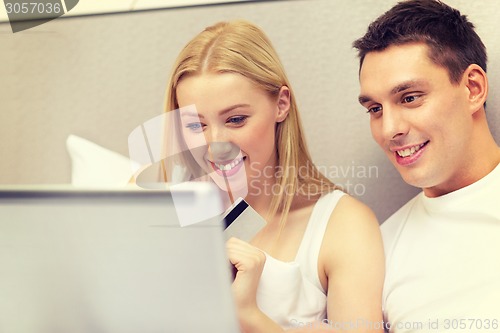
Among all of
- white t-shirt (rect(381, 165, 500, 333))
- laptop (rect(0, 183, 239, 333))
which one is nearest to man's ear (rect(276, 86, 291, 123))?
white t-shirt (rect(381, 165, 500, 333))

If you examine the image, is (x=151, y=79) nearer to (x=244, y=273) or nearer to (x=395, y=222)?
(x=244, y=273)

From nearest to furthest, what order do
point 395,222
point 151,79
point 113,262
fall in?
point 113,262 → point 395,222 → point 151,79

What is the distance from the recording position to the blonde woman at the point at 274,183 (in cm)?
121

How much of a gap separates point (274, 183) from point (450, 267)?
42cm

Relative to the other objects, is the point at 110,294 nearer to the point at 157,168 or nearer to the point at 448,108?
the point at 157,168

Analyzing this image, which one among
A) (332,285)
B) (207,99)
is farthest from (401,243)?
(207,99)

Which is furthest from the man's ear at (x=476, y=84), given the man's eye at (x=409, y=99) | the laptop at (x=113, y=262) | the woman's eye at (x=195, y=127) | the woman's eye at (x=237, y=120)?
the laptop at (x=113, y=262)

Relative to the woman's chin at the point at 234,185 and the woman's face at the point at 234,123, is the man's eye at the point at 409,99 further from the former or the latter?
the woman's chin at the point at 234,185

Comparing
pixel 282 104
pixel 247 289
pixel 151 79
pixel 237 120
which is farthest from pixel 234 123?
pixel 247 289

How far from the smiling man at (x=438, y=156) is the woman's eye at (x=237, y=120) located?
0.97 ft

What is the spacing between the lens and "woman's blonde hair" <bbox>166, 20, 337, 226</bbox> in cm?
131

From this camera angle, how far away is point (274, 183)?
133cm

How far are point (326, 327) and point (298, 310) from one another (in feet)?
0.22

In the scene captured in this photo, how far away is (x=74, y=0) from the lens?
153cm
